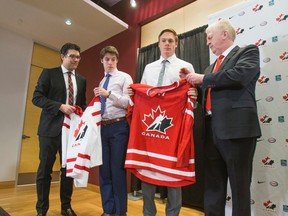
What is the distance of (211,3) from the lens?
8.41 feet

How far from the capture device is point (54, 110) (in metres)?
1.75

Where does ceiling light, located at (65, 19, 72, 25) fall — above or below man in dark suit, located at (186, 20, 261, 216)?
above

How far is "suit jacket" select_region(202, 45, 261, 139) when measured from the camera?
1.17 m

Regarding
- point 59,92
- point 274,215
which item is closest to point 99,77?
point 59,92

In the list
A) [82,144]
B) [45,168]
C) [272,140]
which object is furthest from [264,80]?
[45,168]

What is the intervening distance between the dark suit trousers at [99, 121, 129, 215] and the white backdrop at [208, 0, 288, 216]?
101 centimetres

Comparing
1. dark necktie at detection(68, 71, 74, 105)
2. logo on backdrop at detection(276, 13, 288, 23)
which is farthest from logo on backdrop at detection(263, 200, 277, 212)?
dark necktie at detection(68, 71, 74, 105)

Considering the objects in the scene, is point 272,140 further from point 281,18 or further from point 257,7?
point 257,7

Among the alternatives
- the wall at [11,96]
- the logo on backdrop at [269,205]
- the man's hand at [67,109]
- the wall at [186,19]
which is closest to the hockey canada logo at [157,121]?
the man's hand at [67,109]

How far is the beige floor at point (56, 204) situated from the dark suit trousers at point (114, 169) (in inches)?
21.0

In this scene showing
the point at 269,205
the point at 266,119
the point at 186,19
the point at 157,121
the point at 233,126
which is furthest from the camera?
the point at 186,19

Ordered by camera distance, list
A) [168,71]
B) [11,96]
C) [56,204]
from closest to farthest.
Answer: [168,71], [56,204], [11,96]

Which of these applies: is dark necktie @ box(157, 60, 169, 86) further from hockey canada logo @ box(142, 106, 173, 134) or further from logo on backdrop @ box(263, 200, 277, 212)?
logo on backdrop @ box(263, 200, 277, 212)

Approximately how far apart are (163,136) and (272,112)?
102 cm
